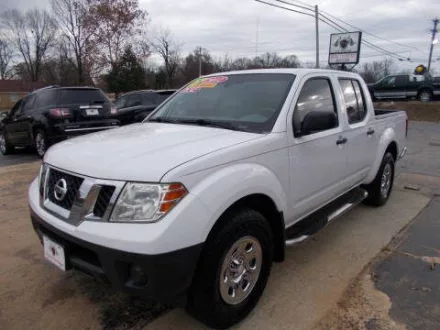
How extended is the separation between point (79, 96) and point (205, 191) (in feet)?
25.0

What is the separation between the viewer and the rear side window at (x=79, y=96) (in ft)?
28.9

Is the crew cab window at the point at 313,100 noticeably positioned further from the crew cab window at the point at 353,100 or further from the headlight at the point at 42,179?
the headlight at the point at 42,179

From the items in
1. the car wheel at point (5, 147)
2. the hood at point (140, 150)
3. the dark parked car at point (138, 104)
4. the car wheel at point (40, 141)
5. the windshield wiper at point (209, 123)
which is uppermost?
the windshield wiper at point (209, 123)

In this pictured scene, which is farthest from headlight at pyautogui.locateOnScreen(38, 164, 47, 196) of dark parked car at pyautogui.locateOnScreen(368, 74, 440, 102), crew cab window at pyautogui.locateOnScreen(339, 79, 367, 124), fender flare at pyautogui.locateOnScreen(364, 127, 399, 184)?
dark parked car at pyautogui.locateOnScreen(368, 74, 440, 102)

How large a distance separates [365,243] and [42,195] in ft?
10.5

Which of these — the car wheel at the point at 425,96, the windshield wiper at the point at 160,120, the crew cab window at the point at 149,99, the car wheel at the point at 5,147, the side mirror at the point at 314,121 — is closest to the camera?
the side mirror at the point at 314,121

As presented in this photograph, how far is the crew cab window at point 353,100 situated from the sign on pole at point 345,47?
72.8ft

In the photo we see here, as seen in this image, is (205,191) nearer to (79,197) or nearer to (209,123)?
(79,197)

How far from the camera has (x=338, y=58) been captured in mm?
26109

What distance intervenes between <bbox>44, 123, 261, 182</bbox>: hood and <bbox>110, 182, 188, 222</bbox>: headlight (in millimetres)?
58

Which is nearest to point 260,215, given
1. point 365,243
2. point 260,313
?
point 260,313

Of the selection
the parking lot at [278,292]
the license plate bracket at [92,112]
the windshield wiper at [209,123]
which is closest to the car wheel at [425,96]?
the license plate bracket at [92,112]

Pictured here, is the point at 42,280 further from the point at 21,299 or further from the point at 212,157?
the point at 212,157

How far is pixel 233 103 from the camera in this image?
3424mm
